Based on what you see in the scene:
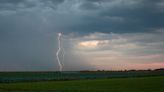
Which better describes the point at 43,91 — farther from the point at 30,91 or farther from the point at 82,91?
the point at 82,91

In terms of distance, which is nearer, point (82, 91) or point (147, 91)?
point (147, 91)

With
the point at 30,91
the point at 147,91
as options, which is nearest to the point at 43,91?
the point at 30,91

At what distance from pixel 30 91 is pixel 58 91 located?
3.89 meters

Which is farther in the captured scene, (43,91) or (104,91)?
(43,91)

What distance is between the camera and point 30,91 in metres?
43.2

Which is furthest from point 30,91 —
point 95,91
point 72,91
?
point 95,91

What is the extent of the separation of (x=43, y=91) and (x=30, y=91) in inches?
69.3

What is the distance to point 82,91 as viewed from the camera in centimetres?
4084

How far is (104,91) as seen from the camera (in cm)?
4028

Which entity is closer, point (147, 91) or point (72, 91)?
point (147, 91)

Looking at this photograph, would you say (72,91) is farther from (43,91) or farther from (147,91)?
(147,91)

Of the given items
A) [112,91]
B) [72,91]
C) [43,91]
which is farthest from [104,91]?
[43,91]

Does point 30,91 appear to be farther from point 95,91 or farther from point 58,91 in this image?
point 95,91

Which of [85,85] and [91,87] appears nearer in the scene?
[91,87]
